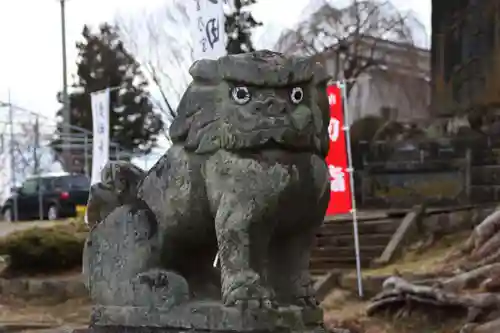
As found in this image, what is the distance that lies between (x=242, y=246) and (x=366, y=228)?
10.6m

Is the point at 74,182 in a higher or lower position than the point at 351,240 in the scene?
higher

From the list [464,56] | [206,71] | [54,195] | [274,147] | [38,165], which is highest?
[464,56]

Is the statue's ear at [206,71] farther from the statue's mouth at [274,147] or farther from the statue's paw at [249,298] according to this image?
the statue's paw at [249,298]

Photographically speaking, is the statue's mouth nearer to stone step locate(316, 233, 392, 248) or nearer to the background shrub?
A: stone step locate(316, 233, 392, 248)

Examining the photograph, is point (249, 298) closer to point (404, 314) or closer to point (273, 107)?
point (273, 107)

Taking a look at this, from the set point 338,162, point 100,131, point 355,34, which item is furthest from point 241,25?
point 338,162

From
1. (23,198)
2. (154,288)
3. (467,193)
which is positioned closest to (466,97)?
(467,193)

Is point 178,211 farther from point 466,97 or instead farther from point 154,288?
point 466,97

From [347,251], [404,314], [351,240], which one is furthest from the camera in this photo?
[351,240]

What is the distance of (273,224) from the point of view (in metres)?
3.21

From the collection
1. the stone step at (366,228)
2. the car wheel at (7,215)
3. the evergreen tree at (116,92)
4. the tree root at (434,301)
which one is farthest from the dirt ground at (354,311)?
the evergreen tree at (116,92)

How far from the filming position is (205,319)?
10.6 feet

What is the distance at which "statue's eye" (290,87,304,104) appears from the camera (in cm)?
318

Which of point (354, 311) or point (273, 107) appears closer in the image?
point (273, 107)
